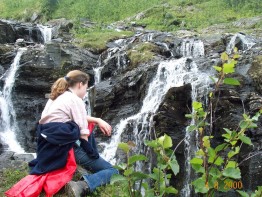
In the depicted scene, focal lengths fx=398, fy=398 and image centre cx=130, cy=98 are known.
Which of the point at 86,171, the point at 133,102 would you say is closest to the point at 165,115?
the point at 133,102

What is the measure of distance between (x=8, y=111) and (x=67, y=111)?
12378 millimetres

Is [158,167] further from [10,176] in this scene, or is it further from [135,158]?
[10,176]

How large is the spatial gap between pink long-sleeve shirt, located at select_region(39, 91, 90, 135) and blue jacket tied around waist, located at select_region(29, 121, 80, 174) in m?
0.08

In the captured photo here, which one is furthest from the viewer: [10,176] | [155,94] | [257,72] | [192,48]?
[192,48]

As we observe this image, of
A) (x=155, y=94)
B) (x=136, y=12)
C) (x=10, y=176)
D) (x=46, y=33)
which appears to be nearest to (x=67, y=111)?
(x=10, y=176)

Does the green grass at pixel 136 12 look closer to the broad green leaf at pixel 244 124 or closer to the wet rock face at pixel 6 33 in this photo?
the wet rock face at pixel 6 33

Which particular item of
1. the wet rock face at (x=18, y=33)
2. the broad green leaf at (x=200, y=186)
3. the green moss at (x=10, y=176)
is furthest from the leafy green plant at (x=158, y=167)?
the wet rock face at (x=18, y=33)

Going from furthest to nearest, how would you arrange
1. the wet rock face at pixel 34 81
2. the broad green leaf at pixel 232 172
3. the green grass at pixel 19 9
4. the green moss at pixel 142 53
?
1. the green grass at pixel 19 9
2. the wet rock face at pixel 34 81
3. the green moss at pixel 142 53
4. the broad green leaf at pixel 232 172

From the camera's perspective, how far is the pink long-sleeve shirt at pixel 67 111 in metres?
4.96

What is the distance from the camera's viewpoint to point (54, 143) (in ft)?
16.0

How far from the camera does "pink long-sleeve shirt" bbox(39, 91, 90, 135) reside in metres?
4.96

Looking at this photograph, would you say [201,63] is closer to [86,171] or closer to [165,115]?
[165,115]

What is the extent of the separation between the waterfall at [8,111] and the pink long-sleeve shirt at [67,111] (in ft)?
36.1

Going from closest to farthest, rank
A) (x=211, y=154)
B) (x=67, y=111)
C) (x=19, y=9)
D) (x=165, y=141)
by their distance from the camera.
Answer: (x=165, y=141) → (x=211, y=154) → (x=67, y=111) → (x=19, y=9)
